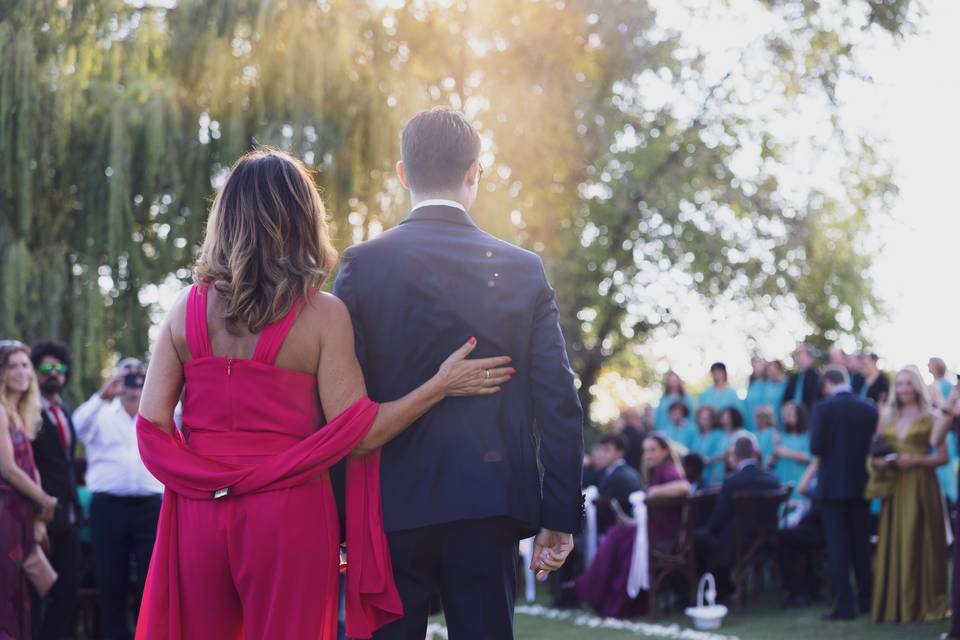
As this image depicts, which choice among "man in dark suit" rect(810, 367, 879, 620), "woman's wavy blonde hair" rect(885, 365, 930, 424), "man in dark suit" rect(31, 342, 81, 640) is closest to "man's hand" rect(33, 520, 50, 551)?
"man in dark suit" rect(31, 342, 81, 640)

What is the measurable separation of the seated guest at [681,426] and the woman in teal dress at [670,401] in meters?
0.09

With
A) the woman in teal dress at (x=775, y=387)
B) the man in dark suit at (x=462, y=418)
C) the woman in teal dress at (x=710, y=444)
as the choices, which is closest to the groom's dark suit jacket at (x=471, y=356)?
the man in dark suit at (x=462, y=418)

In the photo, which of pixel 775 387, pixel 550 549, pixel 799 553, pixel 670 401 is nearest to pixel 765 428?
pixel 775 387

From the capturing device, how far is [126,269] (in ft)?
45.4

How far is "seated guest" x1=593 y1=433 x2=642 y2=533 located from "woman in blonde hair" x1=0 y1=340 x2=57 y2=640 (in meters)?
6.06

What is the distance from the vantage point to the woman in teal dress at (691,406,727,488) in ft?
47.4

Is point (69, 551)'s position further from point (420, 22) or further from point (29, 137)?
point (420, 22)

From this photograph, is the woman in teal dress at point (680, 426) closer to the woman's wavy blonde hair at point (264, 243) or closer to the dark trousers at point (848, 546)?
the dark trousers at point (848, 546)

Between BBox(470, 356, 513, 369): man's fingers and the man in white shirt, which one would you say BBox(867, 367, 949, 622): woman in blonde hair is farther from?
BBox(470, 356, 513, 369): man's fingers

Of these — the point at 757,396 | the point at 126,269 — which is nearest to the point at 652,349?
the point at 757,396

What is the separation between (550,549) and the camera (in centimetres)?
361

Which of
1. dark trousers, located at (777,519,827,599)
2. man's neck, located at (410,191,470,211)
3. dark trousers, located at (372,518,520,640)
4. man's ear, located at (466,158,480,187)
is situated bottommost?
dark trousers, located at (777,519,827,599)

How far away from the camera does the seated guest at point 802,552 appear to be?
11.8 meters

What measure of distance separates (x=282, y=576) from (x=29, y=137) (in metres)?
11.0
